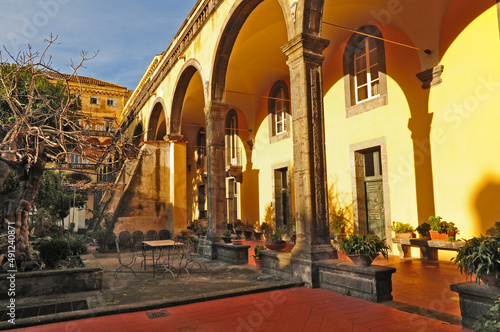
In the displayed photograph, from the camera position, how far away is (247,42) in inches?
428

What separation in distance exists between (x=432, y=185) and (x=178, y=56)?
31.7 ft

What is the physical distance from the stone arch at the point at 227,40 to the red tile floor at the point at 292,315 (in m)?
6.26

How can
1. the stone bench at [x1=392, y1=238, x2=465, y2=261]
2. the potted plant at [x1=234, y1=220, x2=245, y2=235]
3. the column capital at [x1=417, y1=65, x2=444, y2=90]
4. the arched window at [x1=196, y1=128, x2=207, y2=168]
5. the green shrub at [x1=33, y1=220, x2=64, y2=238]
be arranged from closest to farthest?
the stone bench at [x1=392, y1=238, x2=465, y2=261] < the column capital at [x1=417, y1=65, x2=444, y2=90] < the green shrub at [x1=33, y1=220, x2=64, y2=238] < the potted plant at [x1=234, y1=220, x2=245, y2=235] < the arched window at [x1=196, y1=128, x2=207, y2=168]

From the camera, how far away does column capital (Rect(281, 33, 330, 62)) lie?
619 centimetres

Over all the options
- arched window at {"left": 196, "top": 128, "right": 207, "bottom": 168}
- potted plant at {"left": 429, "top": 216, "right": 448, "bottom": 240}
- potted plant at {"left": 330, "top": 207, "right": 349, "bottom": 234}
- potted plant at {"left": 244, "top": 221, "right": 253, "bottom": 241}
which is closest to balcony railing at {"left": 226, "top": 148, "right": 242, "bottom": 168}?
potted plant at {"left": 244, "top": 221, "right": 253, "bottom": 241}

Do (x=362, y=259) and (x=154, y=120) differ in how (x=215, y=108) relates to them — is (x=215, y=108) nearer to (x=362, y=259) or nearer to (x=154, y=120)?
(x=362, y=259)

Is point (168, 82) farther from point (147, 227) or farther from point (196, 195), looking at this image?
point (196, 195)

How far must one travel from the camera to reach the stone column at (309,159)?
5.93m

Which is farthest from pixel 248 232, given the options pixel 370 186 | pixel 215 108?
pixel 215 108

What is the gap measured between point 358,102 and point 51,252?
8.57 m

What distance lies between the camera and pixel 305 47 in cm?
623

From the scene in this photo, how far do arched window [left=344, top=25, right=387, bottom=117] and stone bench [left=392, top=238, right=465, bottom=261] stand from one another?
3.65 metres

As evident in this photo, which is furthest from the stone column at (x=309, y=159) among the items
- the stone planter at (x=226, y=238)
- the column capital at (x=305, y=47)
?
the stone planter at (x=226, y=238)

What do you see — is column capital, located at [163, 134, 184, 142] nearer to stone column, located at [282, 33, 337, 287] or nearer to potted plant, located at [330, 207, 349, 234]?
potted plant, located at [330, 207, 349, 234]
